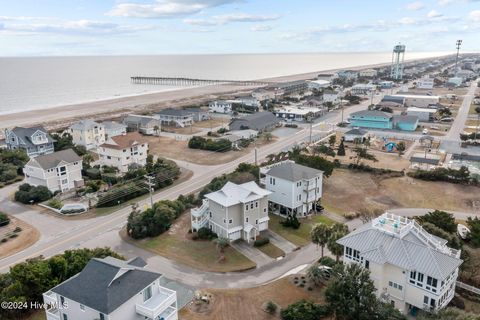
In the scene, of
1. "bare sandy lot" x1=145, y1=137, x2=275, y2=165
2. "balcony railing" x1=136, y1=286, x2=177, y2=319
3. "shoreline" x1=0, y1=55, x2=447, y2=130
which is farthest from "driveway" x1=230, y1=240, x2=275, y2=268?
"shoreline" x1=0, y1=55, x2=447, y2=130

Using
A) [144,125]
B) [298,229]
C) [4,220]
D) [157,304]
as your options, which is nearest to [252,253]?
[298,229]

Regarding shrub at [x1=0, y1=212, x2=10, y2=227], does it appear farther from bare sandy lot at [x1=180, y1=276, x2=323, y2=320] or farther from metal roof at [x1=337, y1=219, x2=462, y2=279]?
metal roof at [x1=337, y1=219, x2=462, y2=279]

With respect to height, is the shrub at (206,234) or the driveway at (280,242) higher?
the shrub at (206,234)

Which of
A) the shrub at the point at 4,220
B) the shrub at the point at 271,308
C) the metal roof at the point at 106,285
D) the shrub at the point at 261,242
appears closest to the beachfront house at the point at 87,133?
the shrub at the point at 4,220

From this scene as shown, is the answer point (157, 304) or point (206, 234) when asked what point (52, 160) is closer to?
point (206, 234)

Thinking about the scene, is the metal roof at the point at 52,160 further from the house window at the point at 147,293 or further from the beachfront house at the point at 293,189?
the house window at the point at 147,293

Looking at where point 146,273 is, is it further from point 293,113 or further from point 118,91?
point 118,91
